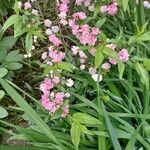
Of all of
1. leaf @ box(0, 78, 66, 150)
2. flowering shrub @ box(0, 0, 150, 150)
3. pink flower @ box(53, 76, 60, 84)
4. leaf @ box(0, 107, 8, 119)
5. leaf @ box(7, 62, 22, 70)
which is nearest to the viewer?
leaf @ box(0, 78, 66, 150)

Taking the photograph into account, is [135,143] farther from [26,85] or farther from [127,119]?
[26,85]

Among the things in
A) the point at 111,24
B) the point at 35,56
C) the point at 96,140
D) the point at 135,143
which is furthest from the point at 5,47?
the point at 135,143

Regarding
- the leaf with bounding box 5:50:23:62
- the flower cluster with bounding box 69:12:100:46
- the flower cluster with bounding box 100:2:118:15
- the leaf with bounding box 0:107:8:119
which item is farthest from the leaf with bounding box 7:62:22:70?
the flower cluster with bounding box 100:2:118:15

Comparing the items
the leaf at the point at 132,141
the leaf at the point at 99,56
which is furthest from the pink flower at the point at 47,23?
the leaf at the point at 132,141

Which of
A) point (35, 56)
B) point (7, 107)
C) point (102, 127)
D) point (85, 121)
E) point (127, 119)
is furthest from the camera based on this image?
point (35, 56)


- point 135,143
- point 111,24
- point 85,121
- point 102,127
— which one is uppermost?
point 111,24

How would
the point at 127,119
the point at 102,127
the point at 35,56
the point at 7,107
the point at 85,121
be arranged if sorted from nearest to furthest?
the point at 85,121 → the point at 102,127 → the point at 127,119 → the point at 7,107 → the point at 35,56

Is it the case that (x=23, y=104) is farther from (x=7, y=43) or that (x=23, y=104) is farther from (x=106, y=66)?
(x=7, y=43)

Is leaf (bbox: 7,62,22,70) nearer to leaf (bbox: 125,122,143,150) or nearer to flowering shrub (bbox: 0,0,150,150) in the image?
flowering shrub (bbox: 0,0,150,150)
